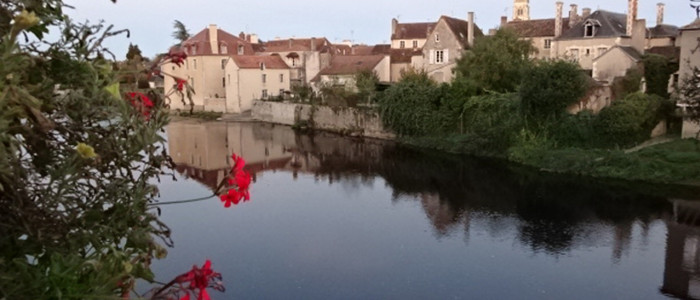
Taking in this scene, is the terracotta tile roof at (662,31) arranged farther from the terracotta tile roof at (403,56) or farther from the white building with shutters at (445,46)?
the terracotta tile roof at (403,56)

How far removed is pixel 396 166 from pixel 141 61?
20118 millimetres

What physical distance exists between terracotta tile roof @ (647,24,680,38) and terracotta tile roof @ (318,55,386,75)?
596 inches

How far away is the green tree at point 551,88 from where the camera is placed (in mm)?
20797

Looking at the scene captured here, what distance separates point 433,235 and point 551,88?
9.94m

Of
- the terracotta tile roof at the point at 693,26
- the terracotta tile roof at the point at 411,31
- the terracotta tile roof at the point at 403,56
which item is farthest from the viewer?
the terracotta tile roof at the point at 411,31

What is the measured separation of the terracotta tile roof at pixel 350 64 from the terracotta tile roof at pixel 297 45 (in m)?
5.23

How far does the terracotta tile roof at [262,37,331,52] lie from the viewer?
139 feet

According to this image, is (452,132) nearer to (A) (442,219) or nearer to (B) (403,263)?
(A) (442,219)

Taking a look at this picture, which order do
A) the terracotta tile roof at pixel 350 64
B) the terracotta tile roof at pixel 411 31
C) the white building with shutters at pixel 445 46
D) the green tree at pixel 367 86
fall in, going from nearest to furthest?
the green tree at pixel 367 86 → the white building with shutters at pixel 445 46 → the terracotta tile roof at pixel 350 64 → the terracotta tile roof at pixel 411 31

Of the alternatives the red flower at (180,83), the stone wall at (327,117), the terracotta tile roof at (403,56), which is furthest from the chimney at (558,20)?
the red flower at (180,83)

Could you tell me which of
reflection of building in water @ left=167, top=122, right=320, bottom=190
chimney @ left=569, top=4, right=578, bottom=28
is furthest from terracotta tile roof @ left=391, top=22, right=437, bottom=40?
reflection of building in water @ left=167, top=122, right=320, bottom=190

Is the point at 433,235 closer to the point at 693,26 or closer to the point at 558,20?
the point at 693,26

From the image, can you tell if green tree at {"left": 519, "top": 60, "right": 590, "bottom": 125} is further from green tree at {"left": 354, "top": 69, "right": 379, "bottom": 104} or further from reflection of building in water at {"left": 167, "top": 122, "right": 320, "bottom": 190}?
green tree at {"left": 354, "top": 69, "right": 379, "bottom": 104}

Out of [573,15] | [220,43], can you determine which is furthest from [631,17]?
[220,43]
